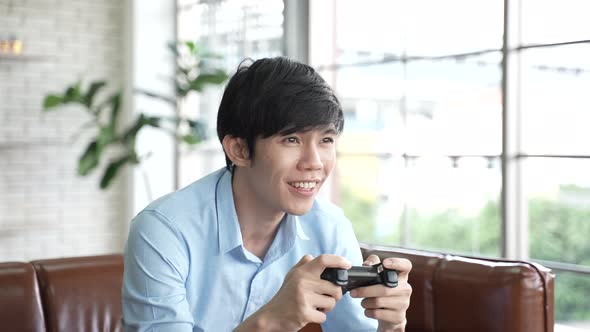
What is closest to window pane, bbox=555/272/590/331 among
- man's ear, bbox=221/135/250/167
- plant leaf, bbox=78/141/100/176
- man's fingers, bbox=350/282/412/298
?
man's fingers, bbox=350/282/412/298

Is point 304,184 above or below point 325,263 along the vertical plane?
above

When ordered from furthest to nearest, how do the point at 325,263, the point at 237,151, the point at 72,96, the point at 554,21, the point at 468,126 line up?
the point at 72,96 → the point at 468,126 → the point at 554,21 → the point at 237,151 → the point at 325,263

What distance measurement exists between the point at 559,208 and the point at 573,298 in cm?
42

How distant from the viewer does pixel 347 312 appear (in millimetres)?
1969

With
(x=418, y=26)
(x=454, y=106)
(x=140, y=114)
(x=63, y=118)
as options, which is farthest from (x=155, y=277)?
(x=63, y=118)


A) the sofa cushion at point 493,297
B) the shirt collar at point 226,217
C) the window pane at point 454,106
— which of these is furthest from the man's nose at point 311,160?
the window pane at point 454,106

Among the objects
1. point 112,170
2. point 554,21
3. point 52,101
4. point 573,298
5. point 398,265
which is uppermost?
point 554,21

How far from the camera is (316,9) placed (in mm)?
5098

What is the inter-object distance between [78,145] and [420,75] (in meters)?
3.12

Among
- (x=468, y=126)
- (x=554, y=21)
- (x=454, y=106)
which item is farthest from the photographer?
(x=454, y=106)

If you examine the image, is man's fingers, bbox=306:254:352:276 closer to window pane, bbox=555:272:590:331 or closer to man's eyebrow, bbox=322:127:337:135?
man's eyebrow, bbox=322:127:337:135

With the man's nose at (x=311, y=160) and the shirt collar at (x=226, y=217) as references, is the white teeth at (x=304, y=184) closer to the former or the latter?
the man's nose at (x=311, y=160)

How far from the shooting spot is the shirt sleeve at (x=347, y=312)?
196 centimetres

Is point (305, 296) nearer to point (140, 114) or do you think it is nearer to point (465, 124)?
point (465, 124)
